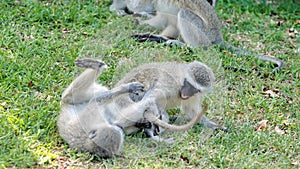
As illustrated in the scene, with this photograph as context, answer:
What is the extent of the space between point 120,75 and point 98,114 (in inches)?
40.6

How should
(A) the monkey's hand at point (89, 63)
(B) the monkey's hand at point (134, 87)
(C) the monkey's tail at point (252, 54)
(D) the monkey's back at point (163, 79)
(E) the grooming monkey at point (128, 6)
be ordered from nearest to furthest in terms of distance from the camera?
(A) the monkey's hand at point (89, 63) < (B) the monkey's hand at point (134, 87) < (D) the monkey's back at point (163, 79) < (C) the monkey's tail at point (252, 54) < (E) the grooming monkey at point (128, 6)

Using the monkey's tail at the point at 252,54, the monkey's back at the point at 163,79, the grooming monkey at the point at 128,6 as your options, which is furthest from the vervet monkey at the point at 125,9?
the monkey's back at the point at 163,79

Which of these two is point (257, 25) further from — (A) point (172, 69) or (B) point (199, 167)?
(B) point (199, 167)

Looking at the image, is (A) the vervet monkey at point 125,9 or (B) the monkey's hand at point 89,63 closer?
(B) the monkey's hand at point 89,63

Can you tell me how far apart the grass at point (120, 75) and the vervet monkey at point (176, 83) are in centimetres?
31

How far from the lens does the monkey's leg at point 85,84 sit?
17.6 ft

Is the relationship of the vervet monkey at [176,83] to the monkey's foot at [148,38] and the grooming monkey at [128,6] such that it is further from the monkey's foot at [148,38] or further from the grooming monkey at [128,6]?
the grooming monkey at [128,6]

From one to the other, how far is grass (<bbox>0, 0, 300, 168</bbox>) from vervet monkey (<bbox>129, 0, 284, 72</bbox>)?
0.82 ft

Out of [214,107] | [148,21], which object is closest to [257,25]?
[148,21]

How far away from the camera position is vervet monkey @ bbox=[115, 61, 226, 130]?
18.6 feet

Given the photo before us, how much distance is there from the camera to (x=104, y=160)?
17.4 feet

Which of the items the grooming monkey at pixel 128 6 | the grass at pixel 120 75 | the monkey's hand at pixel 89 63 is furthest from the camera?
the grooming monkey at pixel 128 6

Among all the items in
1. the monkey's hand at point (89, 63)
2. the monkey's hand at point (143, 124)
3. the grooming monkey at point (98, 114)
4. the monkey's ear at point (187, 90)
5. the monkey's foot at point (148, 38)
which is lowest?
the monkey's foot at point (148, 38)

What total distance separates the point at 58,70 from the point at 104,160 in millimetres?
1983
